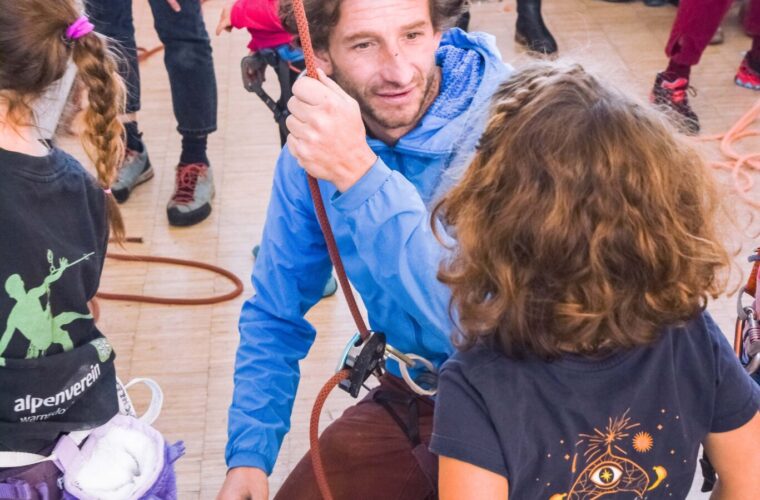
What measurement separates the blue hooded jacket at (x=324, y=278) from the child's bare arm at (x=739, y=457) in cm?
39

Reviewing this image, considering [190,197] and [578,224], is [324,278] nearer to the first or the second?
[578,224]

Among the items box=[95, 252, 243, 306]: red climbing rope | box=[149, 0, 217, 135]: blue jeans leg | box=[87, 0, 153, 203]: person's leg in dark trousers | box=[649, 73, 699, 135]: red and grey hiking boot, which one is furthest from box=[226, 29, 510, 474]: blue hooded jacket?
box=[649, 73, 699, 135]: red and grey hiking boot

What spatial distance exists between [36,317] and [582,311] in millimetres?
789

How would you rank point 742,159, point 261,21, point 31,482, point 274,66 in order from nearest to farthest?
point 31,482 < point 261,21 < point 274,66 < point 742,159

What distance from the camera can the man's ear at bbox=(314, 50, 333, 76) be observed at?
180 centimetres

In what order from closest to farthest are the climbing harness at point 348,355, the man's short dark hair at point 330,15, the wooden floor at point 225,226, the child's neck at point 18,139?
the climbing harness at point 348,355 → the child's neck at point 18,139 → the man's short dark hair at point 330,15 → the wooden floor at point 225,226

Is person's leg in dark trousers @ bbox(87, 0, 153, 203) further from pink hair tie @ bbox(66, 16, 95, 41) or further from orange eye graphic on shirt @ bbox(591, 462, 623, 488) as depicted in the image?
orange eye graphic on shirt @ bbox(591, 462, 623, 488)

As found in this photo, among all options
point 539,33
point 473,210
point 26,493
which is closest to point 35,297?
point 26,493

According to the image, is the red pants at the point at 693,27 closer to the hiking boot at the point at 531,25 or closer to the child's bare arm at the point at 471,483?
the hiking boot at the point at 531,25

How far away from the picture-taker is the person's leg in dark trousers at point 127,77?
117 inches

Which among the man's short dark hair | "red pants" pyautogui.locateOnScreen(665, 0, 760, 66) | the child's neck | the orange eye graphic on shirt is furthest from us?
"red pants" pyautogui.locateOnScreen(665, 0, 760, 66)

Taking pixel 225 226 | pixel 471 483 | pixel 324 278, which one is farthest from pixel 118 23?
pixel 471 483

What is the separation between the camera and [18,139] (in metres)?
1.51

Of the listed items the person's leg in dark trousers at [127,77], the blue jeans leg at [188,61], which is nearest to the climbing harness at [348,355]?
the blue jeans leg at [188,61]
